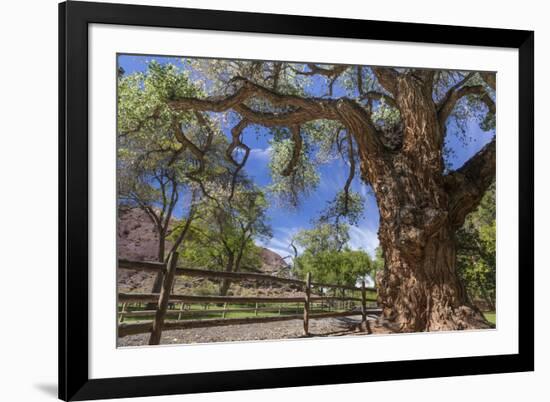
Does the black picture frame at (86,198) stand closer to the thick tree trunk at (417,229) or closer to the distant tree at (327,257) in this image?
the thick tree trunk at (417,229)

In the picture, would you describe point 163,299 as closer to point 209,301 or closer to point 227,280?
point 209,301

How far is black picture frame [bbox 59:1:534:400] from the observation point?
15.7 feet

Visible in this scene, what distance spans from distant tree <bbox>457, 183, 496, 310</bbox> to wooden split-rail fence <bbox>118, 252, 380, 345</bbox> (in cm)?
77

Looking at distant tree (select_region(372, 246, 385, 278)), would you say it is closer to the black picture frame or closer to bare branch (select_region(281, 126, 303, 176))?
the black picture frame

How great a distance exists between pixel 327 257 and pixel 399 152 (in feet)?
3.26

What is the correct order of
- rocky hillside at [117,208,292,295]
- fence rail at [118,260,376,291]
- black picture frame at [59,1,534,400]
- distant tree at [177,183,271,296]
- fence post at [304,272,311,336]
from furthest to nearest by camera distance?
fence post at [304,272,311,336]
distant tree at [177,183,271,296]
fence rail at [118,260,376,291]
rocky hillside at [117,208,292,295]
black picture frame at [59,1,534,400]

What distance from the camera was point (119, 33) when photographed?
4957 mm

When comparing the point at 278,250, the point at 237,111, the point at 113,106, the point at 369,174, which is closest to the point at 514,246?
the point at 369,174

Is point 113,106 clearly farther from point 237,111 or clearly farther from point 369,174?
point 369,174

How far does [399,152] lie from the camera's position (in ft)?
19.5

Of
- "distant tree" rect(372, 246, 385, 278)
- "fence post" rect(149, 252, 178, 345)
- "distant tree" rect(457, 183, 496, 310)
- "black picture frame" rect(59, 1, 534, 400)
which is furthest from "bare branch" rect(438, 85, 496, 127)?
"fence post" rect(149, 252, 178, 345)

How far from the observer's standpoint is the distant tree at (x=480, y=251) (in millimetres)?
5930

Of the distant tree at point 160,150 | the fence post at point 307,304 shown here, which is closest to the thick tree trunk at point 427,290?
the fence post at point 307,304

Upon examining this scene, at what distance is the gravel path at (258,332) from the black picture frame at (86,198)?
0.25m
